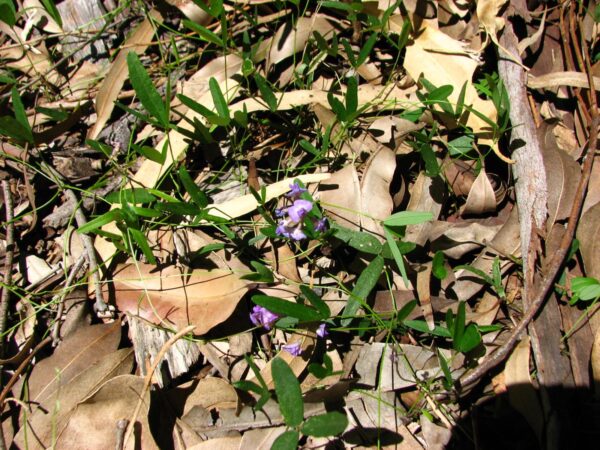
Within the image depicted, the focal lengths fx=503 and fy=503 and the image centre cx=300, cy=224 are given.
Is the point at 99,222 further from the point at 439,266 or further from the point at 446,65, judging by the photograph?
the point at 446,65

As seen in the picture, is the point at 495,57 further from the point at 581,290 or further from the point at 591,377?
the point at 591,377

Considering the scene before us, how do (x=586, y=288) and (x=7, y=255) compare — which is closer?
(x=586, y=288)

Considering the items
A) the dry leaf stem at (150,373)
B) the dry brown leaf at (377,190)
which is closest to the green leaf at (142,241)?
the dry leaf stem at (150,373)

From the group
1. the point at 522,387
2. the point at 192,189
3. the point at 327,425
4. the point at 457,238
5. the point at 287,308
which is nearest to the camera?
the point at 327,425

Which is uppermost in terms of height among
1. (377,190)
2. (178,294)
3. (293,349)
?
(377,190)

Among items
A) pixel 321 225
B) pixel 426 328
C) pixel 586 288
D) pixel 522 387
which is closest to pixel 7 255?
pixel 321 225

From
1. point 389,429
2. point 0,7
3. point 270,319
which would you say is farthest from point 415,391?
point 0,7

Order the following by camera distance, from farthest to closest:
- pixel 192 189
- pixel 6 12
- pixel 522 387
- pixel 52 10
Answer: pixel 52 10
pixel 6 12
pixel 192 189
pixel 522 387
